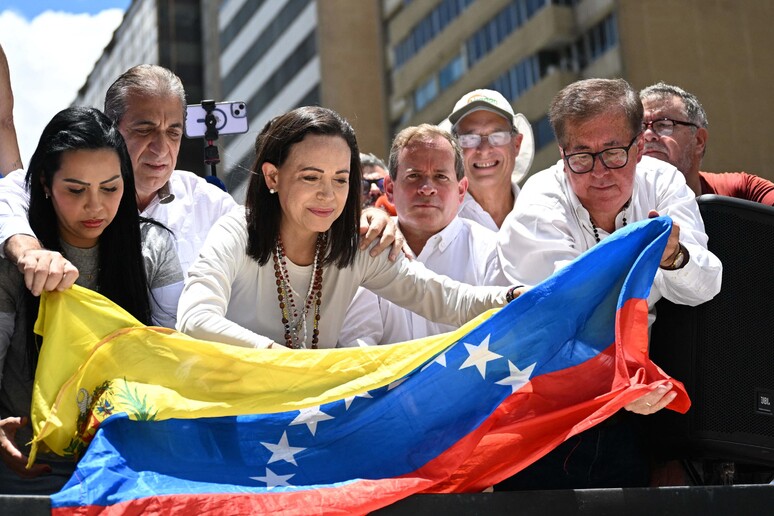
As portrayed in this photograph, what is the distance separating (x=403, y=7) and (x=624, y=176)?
125 ft

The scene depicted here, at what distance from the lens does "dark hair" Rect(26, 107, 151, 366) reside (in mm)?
3408

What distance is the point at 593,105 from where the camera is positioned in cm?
377

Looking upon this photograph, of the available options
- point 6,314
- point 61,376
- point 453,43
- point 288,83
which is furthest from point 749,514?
point 288,83

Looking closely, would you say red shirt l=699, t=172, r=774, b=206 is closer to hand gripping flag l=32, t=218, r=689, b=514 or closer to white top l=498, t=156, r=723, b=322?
white top l=498, t=156, r=723, b=322

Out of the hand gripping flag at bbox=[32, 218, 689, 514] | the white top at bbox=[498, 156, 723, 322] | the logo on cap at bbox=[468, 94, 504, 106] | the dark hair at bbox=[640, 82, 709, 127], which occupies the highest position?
the logo on cap at bbox=[468, 94, 504, 106]

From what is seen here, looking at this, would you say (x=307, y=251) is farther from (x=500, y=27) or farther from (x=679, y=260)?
(x=500, y=27)

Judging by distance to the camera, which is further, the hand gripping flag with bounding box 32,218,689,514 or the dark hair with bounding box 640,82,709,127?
the dark hair with bounding box 640,82,709,127

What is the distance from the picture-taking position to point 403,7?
134 feet

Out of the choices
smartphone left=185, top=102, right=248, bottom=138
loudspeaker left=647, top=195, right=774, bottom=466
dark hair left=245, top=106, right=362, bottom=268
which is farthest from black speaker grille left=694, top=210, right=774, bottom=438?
smartphone left=185, top=102, right=248, bottom=138

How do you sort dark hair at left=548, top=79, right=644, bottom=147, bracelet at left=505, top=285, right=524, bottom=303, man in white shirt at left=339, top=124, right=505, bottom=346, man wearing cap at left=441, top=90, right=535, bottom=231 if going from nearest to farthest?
1. bracelet at left=505, top=285, right=524, bottom=303
2. dark hair at left=548, top=79, right=644, bottom=147
3. man in white shirt at left=339, top=124, right=505, bottom=346
4. man wearing cap at left=441, top=90, right=535, bottom=231

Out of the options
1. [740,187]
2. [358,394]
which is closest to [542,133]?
[740,187]

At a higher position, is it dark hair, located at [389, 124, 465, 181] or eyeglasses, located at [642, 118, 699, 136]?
eyeglasses, located at [642, 118, 699, 136]

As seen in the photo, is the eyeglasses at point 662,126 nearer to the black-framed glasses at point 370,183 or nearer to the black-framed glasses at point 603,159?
the black-framed glasses at point 603,159

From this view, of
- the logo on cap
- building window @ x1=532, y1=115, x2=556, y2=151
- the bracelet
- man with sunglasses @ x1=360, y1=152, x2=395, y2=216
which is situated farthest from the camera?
building window @ x1=532, y1=115, x2=556, y2=151
